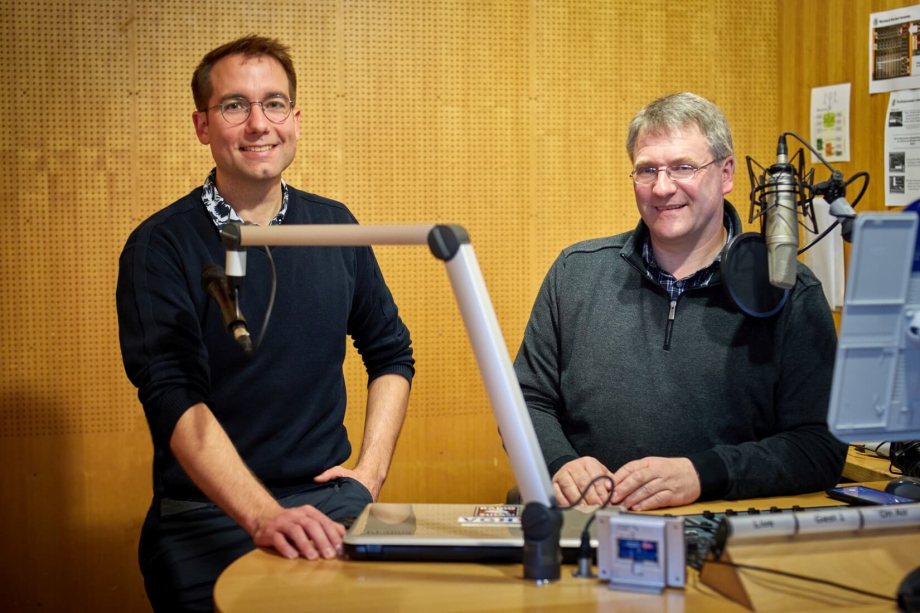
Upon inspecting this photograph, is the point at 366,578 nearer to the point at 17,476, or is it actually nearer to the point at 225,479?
the point at 225,479

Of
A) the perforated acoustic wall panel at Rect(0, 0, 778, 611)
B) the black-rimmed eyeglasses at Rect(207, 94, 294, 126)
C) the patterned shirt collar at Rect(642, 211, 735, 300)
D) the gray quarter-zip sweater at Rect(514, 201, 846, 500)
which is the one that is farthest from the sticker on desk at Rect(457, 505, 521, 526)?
the perforated acoustic wall panel at Rect(0, 0, 778, 611)

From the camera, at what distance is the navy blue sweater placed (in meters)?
1.91

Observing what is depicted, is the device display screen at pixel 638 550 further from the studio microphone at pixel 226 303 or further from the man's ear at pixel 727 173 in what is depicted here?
the man's ear at pixel 727 173

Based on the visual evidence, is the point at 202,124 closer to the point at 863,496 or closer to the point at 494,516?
the point at 494,516

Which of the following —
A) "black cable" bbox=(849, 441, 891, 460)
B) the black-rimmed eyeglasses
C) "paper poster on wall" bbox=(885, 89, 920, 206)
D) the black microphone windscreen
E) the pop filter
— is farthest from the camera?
"paper poster on wall" bbox=(885, 89, 920, 206)

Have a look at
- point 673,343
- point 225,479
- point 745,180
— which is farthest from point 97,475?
point 745,180

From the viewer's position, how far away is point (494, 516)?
1.57 metres

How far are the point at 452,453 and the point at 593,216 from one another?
115cm

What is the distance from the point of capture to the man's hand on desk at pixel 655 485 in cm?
172

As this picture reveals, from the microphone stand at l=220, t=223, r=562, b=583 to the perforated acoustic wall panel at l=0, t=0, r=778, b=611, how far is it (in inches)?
87.6

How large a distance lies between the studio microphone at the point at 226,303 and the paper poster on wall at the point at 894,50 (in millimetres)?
2588

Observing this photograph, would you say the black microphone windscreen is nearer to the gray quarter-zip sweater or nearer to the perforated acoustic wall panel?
the gray quarter-zip sweater

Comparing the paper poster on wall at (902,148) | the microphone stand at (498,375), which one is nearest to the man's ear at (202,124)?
the microphone stand at (498,375)

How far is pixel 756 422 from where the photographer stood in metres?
2.03
